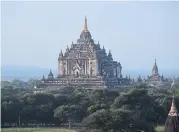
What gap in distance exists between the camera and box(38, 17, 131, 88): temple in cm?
7612

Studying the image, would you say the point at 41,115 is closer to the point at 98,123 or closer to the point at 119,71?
the point at 98,123

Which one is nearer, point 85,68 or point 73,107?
point 73,107

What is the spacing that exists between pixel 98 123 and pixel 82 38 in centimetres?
4444

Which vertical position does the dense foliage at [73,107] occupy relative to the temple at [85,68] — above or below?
below

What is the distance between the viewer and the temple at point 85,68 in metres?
76.1

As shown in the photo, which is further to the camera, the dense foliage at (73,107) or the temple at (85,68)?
the temple at (85,68)

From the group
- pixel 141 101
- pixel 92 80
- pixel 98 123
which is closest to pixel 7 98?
pixel 141 101

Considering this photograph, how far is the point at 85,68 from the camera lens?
7900 cm

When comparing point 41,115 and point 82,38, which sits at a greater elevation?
point 82,38

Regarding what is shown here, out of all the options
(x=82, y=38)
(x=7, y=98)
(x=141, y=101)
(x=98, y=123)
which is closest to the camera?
(x=98, y=123)

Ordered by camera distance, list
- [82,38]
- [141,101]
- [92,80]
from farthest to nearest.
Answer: [82,38], [92,80], [141,101]

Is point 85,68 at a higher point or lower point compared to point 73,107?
higher

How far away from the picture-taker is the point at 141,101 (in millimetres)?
48844

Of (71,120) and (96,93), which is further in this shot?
(96,93)
